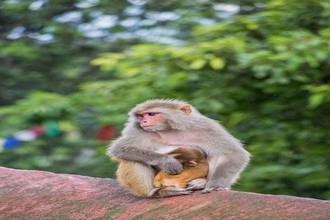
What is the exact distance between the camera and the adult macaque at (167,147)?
140 inches

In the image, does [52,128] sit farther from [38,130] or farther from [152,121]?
[152,121]

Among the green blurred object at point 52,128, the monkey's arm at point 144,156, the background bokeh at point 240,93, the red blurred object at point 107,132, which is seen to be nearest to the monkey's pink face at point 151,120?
the monkey's arm at point 144,156

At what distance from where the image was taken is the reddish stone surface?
3.01 meters

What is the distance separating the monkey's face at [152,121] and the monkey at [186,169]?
13 centimetres

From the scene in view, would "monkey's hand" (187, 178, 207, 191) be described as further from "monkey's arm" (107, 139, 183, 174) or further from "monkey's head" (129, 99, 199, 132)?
"monkey's head" (129, 99, 199, 132)

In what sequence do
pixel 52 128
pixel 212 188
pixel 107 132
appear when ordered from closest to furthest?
pixel 212 188
pixel 107 132
pixel 52 128

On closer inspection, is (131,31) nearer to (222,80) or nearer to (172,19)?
(172,19)

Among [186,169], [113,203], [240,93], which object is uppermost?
[186,169]

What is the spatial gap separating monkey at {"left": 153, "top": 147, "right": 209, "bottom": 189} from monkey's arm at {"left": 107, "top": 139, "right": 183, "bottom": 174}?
36 mm

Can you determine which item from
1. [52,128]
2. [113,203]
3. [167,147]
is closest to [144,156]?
[167,147]

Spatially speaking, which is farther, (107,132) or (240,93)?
(107,132)

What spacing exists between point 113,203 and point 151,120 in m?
0.40

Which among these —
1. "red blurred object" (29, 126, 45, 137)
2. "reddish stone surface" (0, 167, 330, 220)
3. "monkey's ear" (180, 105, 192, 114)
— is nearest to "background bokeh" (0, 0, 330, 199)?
"red blurred object" (29, 126, 45, 137)

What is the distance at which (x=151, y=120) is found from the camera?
12.2 feet
